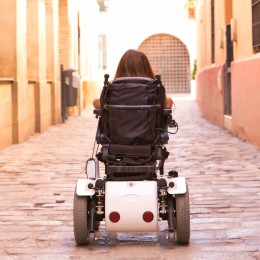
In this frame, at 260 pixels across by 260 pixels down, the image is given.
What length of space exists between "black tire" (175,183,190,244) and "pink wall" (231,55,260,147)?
283 inches

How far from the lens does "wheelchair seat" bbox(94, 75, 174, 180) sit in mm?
5035

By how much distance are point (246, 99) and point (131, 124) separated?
847 centimetres

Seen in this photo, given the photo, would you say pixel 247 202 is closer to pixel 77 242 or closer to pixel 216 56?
pixel 77 242

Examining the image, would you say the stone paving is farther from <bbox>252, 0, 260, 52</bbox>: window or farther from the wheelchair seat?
<bbox>252, 0, 260, 52</bbox>: window

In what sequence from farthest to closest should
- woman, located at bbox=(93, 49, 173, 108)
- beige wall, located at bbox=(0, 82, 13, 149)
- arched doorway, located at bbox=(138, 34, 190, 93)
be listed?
arched doorway, located at bbox=(138, 34, 190, 93), beige wall, located at bbox=(0, 82, 13, 149), woman, located at bbox=(93, 49, 173, 108)

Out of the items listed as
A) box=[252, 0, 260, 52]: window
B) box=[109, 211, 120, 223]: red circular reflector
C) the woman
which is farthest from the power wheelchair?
box=[252, 0, 260, 52]: window

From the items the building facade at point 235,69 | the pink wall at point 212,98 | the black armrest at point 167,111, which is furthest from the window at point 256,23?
the black armrest at point 167,111

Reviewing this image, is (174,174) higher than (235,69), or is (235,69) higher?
(235,69)

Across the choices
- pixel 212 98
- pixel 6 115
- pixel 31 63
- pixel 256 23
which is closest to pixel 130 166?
pixel 256 23

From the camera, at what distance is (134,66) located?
5191 mm

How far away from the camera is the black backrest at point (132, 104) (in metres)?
5.04

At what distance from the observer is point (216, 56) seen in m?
18.8

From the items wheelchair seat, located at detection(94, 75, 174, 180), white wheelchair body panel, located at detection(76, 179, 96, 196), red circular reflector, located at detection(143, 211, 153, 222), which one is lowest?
red circular reflector, located at detection(143, 211, 153, 222)

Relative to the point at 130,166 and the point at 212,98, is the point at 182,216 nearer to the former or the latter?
the point at 130,166
